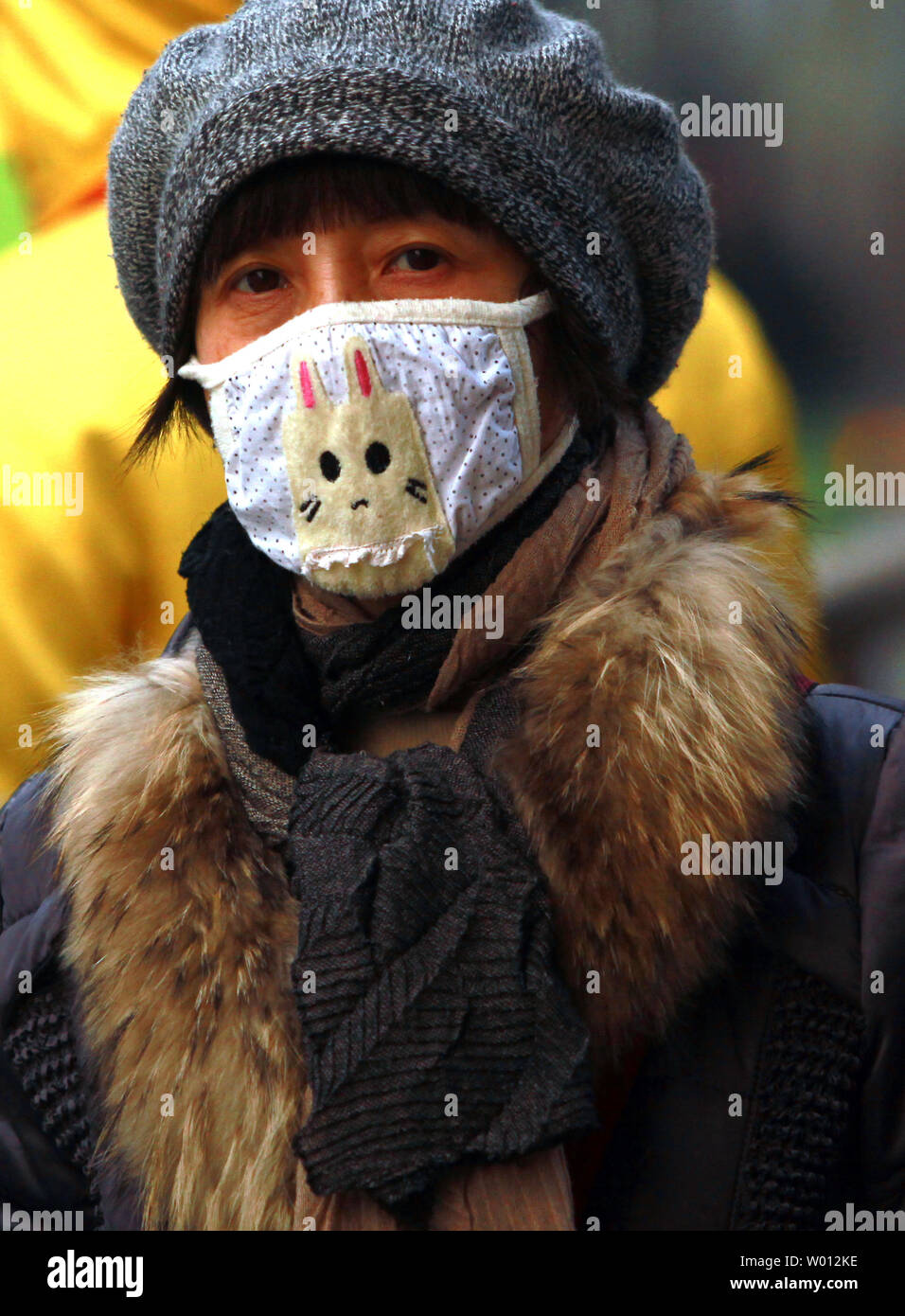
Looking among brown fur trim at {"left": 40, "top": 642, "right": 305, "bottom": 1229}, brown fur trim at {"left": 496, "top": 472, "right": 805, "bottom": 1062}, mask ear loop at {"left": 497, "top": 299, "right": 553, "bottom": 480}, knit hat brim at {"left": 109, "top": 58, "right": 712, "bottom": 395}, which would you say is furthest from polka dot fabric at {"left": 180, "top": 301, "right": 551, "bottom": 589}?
brown fur trim at {"left": 40, "top": 642, "right": 305, "bottom": 1229}

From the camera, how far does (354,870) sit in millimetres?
1446

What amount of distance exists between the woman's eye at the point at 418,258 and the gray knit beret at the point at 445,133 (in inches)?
3.7

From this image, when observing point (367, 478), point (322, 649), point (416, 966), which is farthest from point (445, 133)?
point (416, 966)

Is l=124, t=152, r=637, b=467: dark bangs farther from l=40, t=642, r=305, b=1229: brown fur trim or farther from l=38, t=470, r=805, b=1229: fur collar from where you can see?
l=40, t=642, r=305, b=1229: brown fur trim

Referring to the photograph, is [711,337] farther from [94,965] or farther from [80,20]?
[94,965]

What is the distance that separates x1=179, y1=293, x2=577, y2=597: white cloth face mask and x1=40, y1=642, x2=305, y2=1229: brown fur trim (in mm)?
304

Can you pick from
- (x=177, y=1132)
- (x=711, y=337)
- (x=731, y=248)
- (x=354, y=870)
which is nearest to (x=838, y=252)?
(x=731, y=248)

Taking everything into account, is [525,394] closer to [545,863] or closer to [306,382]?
[306,382]

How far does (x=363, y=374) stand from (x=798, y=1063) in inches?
36.3

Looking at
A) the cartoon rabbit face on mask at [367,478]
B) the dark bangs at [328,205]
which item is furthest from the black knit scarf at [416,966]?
the dark bangs at [328,205]

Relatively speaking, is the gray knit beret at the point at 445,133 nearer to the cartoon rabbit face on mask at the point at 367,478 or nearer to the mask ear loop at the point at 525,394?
the mask ear loop at the point at 525,394

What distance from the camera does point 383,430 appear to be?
159 cm

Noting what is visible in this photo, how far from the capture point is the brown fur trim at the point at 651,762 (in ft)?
4.60

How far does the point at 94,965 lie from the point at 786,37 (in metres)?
3.08
